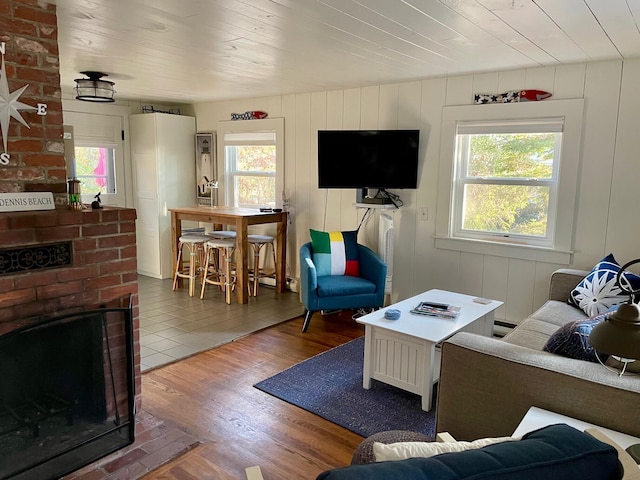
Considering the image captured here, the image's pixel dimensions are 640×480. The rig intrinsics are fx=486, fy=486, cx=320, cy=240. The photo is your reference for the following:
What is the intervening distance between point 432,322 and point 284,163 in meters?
2.88

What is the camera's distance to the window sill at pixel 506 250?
12.3 feet

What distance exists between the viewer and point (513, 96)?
150 inches

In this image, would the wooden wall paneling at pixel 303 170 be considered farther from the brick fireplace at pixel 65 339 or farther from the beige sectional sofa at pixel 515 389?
the beige sectional sofa at pixel 515 389

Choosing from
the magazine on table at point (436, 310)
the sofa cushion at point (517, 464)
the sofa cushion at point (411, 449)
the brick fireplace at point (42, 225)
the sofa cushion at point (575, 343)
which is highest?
the brick fireplace at point (42, 225)

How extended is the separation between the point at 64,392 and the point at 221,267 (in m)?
3.24

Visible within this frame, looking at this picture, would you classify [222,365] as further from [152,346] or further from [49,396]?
[49,396]

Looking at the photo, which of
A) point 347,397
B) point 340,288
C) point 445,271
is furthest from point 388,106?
point 347,397

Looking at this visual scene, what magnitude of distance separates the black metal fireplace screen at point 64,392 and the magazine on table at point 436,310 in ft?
5.96

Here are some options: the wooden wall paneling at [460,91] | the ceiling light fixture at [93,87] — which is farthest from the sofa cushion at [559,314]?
the ceiling light fixture at [93,87]

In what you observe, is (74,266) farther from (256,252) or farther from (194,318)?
(256,252)

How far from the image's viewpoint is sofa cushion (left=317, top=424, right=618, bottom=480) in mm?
899

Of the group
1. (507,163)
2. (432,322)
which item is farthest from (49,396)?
(507,163)

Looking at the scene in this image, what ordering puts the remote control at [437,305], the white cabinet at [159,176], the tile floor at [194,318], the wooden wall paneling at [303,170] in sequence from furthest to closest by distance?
the white cabinet at [159,176] < the wooden wall paneling at [303,170] < the tile floor at [194,318] < the remote control at [437,305]

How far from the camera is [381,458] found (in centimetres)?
108
